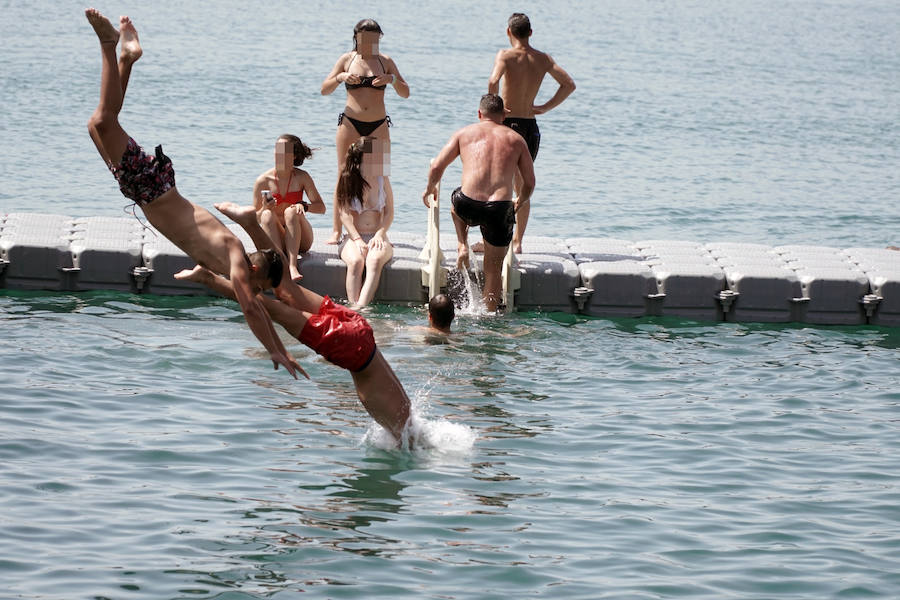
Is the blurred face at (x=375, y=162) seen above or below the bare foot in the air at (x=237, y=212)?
above

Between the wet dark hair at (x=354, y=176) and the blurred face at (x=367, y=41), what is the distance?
976 millimetres

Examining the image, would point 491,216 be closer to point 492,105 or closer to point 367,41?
point 492,105

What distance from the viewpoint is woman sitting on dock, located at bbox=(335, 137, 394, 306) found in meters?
12.0

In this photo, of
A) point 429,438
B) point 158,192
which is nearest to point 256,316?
point 158,192

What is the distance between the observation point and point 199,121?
27.1 m

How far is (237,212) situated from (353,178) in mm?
3965

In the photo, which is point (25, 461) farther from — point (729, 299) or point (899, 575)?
point (729, 299)

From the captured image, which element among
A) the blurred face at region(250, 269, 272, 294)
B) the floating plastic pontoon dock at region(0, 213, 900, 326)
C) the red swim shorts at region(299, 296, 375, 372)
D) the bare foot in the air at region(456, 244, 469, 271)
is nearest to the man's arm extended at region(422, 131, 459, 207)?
the floating plastic pontoon dock at region(0, 213, 900, 326)

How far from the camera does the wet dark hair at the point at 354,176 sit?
1216 cm

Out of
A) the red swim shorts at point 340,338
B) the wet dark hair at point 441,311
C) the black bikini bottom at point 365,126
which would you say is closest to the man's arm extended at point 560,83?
the black bikini bottom at point 365,126

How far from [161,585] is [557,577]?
215 cm

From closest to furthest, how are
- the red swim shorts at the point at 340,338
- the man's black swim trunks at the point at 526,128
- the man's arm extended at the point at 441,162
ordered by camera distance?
the red swim shorts at the point at 340,338 → the man's arm extended at the point at 441,162 → the man's black swim trunks at the point at 526,128

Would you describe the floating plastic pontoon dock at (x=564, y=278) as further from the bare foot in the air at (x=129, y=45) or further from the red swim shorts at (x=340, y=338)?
the bare foot in the air at (x=129, y=45)

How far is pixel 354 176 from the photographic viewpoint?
12211mm
